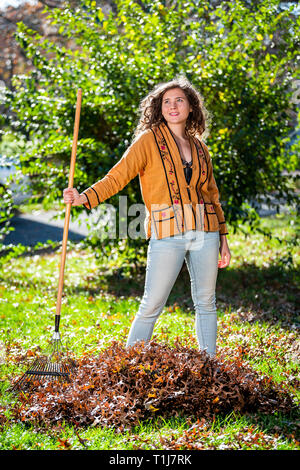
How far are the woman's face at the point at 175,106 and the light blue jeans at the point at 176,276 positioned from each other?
766 millimetres

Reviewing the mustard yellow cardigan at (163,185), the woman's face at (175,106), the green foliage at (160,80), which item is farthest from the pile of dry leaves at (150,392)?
the green foliage at (160,80)

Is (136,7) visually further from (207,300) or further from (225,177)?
(207,300)

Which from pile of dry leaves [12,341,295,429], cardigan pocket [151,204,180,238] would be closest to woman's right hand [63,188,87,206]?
cardigan pocket [151,204,180,238]

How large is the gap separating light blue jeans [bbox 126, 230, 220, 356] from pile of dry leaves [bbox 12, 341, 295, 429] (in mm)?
217

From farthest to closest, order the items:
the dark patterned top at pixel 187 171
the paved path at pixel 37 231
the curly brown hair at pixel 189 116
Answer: the paved path at pixel 37 231 → the curly brown hair at pixel 189 116 → the dark patterned top at pixel 187 171

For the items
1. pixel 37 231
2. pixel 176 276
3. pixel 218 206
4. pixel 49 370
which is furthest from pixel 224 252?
pixel 37 231

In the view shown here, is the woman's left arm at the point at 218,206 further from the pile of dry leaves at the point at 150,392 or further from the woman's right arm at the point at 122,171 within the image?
the pile of dry leaves at the point at 150,392

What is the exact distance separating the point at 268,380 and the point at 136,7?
14.9ft

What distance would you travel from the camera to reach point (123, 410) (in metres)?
3.15

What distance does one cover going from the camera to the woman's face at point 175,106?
12.3ft

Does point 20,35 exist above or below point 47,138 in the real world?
above

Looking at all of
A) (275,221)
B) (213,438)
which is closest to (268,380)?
(213,438)

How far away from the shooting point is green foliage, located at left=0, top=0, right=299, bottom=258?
6.36 meters

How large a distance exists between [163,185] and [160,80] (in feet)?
11.0
